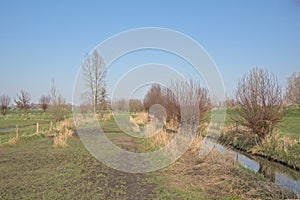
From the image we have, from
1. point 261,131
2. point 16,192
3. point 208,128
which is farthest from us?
point 208,128

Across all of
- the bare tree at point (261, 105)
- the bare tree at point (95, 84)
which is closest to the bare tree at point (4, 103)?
the bare tree at point (95, 84)

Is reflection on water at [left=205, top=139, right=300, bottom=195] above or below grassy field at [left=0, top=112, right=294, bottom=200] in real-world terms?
below

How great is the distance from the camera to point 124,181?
9.41 metres

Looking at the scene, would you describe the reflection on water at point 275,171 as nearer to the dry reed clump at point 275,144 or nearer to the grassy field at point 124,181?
the dry reed clump at point 275,144

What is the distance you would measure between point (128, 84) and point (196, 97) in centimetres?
558

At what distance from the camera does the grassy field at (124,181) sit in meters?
7.75

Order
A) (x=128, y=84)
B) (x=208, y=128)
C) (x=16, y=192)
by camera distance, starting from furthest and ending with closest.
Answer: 1. (x=208, y=128)
2. (x=128, y=84)
3. (x=16, y=192)

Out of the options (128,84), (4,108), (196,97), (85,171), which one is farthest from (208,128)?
(4,108)

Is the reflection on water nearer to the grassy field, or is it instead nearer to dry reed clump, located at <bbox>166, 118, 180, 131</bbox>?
the grassy field

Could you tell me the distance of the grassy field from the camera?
7.75 m

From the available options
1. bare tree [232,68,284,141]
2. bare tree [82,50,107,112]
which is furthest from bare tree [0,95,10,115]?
bare tree [232,68,284,141]

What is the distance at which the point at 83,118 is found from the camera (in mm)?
34125

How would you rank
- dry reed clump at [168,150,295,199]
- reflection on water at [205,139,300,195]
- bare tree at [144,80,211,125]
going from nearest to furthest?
dry reed clump at [168,150,295,199] < reflection on water at [205,139,300,195] < bare tree at [144,80,211,125]

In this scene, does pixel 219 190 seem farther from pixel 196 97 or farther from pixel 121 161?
pixel 196 97
